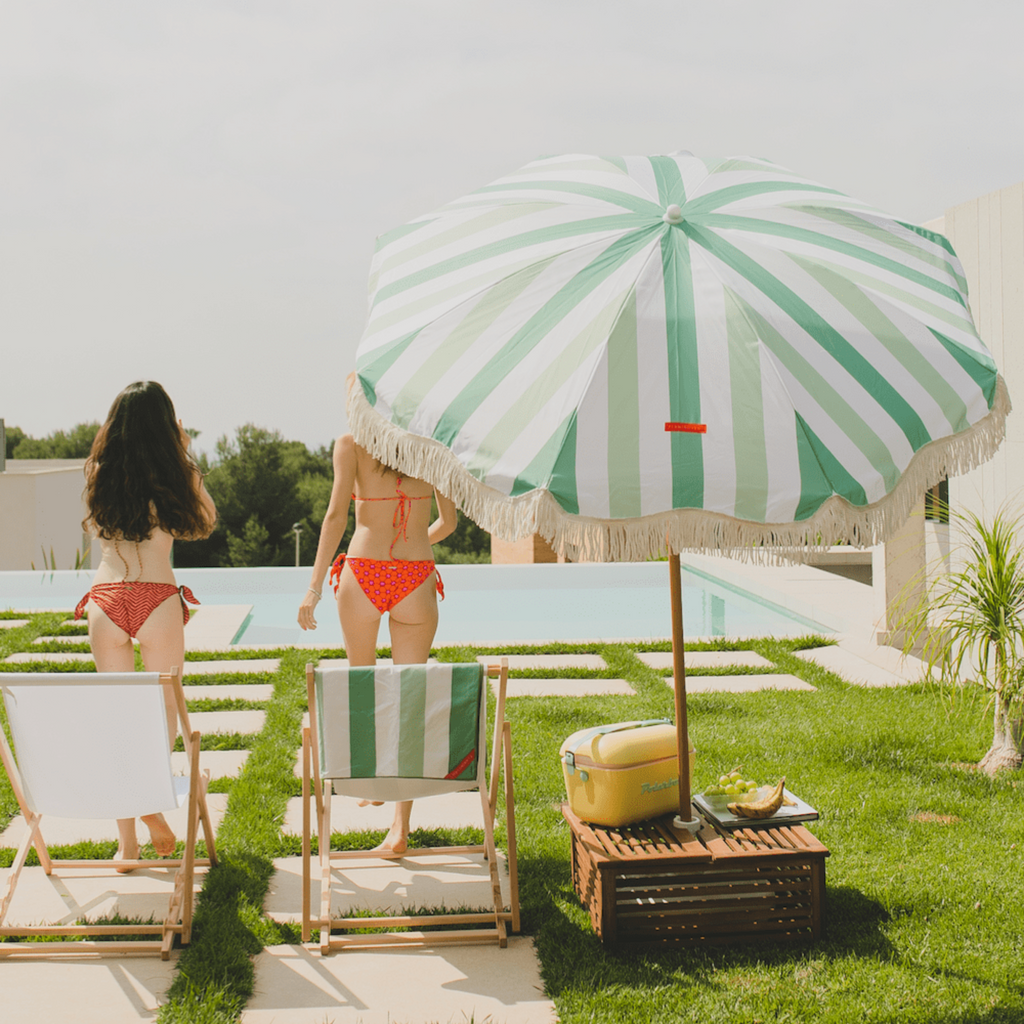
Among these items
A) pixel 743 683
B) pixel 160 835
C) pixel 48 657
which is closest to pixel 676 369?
pixel 160 835

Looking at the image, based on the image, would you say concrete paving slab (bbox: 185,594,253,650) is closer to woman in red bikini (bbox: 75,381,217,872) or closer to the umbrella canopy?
woman in red bikini (bbox: 75,381,217,872)

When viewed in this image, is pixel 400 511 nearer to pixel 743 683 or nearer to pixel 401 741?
pixel 401 741

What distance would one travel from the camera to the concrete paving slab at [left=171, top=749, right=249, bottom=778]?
473 centimetres

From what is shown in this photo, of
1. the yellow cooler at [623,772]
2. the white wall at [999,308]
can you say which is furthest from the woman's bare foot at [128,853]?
the white wall at [999,308]

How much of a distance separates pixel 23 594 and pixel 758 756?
1053 centimetres

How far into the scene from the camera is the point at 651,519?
6.88 ft

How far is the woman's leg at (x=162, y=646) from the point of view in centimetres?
349

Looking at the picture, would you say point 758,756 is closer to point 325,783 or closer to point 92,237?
point 325,783

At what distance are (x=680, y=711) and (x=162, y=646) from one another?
6.11 ft

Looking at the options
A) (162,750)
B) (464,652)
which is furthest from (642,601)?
(162,750)

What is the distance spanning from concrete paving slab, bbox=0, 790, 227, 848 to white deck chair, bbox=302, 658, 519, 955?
4.03 ft

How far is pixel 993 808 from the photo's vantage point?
4.12m

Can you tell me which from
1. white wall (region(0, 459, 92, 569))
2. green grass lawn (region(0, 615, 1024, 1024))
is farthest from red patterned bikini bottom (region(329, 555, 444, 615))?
white wall (region(0, 459, 92, 569))

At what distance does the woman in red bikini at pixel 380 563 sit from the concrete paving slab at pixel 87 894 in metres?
0.82
